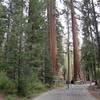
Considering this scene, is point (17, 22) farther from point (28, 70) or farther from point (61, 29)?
point (61, 29)

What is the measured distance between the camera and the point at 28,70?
1638 centimetres

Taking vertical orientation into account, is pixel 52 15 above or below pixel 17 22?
above

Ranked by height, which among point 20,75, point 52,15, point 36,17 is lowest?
point 20,75

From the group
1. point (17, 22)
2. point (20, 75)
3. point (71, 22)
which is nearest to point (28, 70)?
point (20, 75)

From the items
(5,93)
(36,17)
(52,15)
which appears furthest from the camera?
(52,15)

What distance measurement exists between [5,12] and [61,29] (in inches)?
1069

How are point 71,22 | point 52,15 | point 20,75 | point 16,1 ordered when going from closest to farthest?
point 20,75
point 16,1
point 52,15
point 71,22

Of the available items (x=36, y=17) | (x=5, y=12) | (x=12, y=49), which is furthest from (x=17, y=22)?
(x=36, y=17)

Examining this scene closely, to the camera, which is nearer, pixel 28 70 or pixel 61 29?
pixel 28 70

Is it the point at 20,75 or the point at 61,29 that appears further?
the point at 61,29

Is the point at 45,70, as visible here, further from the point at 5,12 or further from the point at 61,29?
the point at 61,29

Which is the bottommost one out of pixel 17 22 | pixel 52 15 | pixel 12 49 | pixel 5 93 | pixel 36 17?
pixel 5 93

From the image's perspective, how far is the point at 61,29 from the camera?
50.2 metres

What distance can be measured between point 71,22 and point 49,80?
23361mm
